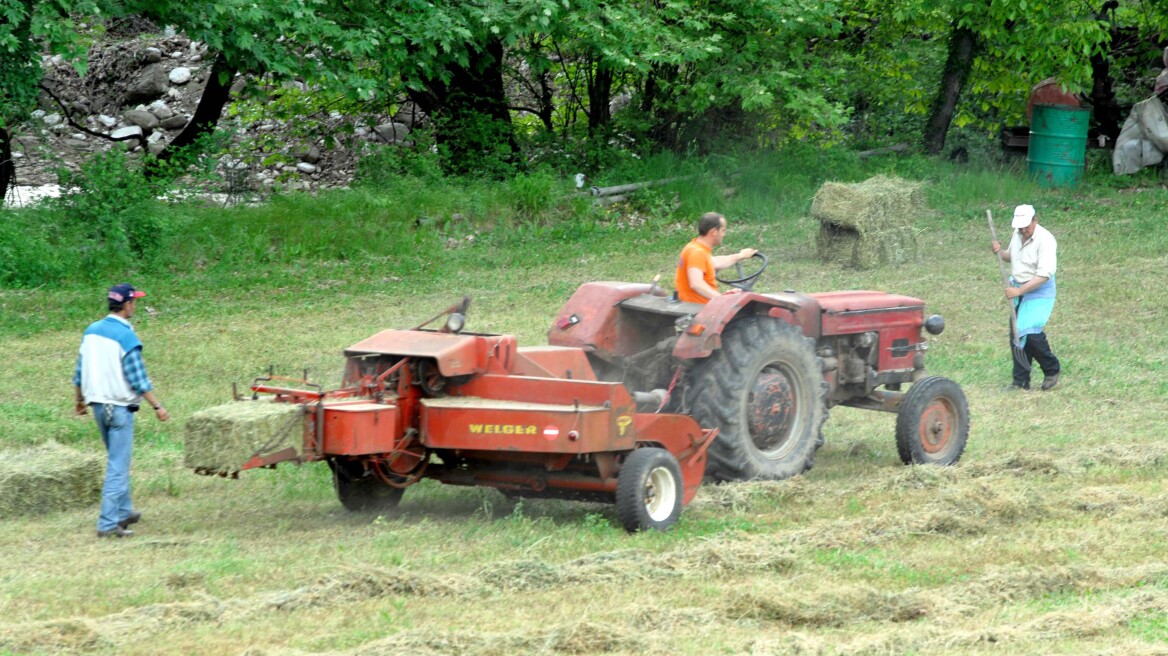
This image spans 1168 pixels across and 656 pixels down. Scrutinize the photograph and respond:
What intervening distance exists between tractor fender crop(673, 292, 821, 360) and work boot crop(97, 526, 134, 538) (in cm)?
322

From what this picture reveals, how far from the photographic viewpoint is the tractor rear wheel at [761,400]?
28.1ft

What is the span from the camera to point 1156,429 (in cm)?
1046

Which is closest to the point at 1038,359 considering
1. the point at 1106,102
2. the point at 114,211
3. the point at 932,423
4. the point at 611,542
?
the point at 932,423

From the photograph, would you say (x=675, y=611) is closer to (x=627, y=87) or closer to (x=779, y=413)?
(x=779, y=413)

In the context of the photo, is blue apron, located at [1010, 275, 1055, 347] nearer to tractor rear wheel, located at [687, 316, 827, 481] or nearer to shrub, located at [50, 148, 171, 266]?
tractor rear wheel, located at [687, 316, 827, 481]

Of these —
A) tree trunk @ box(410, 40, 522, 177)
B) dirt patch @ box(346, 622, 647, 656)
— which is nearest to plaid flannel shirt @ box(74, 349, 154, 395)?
dirt patch @ box(346, 622, 647, 656)

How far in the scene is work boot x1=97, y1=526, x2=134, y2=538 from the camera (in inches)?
310

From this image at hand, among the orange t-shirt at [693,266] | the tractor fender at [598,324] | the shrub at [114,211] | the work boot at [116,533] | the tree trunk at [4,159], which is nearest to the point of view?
the work boot at [116,533]

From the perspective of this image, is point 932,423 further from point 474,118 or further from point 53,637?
point 474,118

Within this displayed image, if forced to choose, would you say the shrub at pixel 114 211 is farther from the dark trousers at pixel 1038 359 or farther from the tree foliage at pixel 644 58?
the dark trousers at pixel 1038 359

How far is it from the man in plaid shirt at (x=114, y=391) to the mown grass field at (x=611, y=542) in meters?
0.19

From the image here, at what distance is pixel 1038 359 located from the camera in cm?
1229

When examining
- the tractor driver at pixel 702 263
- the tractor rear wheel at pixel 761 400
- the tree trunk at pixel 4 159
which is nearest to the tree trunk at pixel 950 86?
the tree trunk at pixel 4 159

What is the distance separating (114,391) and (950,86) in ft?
56.2
